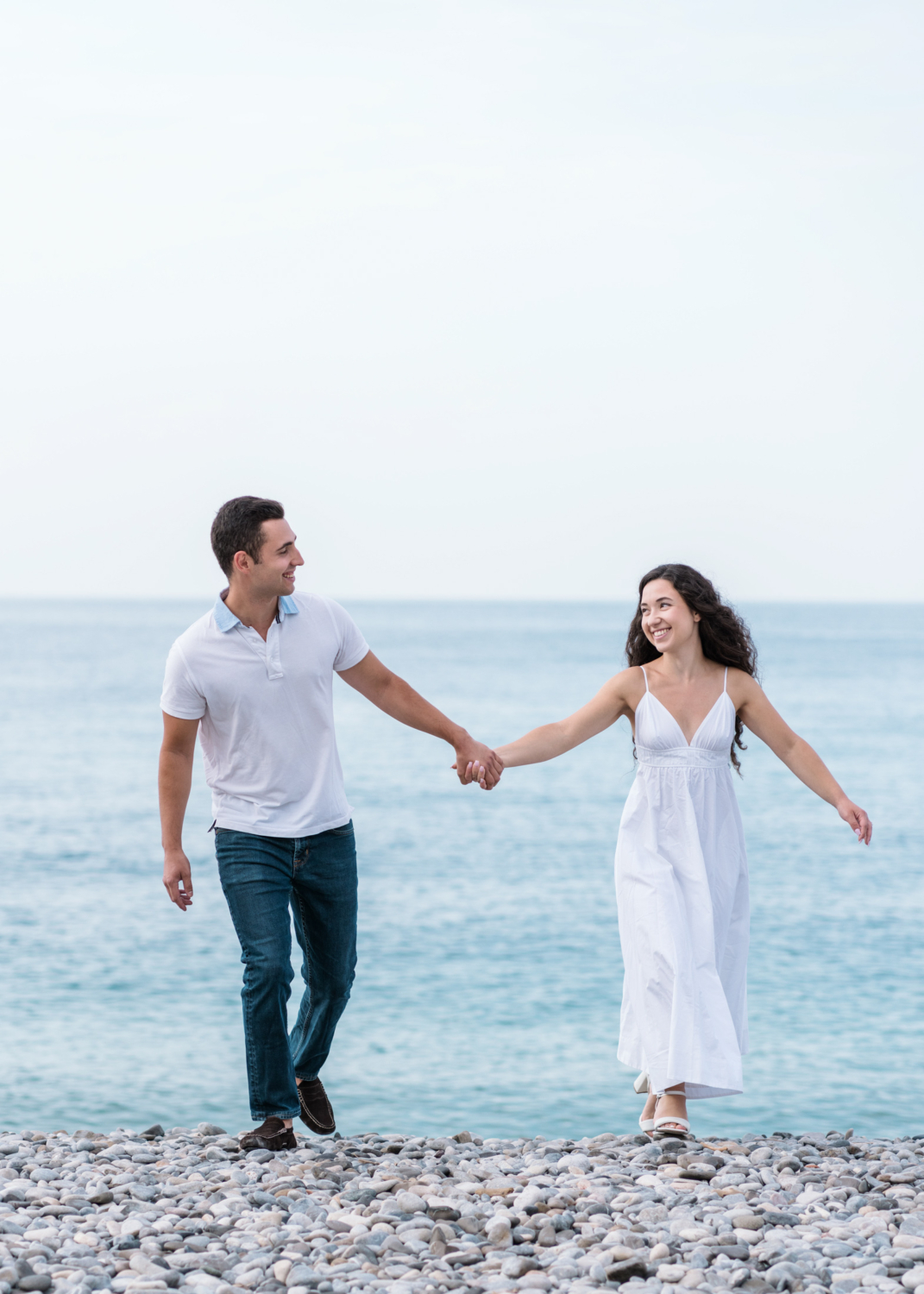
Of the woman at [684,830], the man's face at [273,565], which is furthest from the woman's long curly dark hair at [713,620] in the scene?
the man's face at [273,565]

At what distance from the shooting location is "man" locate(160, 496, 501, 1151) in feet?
→ 15.7

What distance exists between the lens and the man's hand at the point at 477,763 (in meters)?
5.55

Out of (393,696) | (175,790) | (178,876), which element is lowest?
(178,876)

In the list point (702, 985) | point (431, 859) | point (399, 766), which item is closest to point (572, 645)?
point (399, 766)

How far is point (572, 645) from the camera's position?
106m

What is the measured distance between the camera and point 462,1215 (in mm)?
3980

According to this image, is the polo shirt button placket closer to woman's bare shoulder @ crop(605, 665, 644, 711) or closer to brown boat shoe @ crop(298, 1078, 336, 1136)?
woman's bare shoulder @ crop(605, 665, 644, 711)

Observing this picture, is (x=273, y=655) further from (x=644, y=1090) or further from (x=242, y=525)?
(x=644, y=1090)

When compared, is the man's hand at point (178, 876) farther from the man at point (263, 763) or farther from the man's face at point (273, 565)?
the man's face at point (273, 565)

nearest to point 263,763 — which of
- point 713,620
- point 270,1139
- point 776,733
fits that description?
point 270,1139

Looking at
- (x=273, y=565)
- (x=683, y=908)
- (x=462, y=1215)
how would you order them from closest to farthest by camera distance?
1. (x=462, y=1215)
2. (x=273, y=565)
3. (x=683, y=908)

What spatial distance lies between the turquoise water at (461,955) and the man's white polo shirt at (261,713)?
25.1ft

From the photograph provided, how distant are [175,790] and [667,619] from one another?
205cm

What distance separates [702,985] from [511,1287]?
1.87 m
